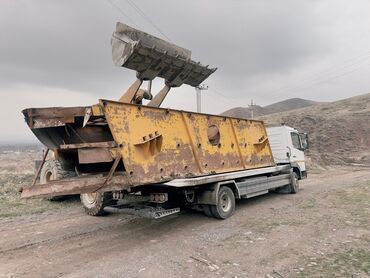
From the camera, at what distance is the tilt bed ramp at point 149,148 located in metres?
6.02

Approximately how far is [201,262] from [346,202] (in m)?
6.81

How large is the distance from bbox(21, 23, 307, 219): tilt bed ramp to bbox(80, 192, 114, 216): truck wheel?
0.09 ft

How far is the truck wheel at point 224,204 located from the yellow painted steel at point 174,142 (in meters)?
0.55

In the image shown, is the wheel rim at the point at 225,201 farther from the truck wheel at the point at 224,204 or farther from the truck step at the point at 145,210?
the truck step at the point at 145,210

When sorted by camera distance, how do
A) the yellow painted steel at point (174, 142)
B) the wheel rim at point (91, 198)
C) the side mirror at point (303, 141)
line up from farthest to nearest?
the side mirror at point (303, 141) → the wheel rim at point (91, 198) → the yellow painted steel at point (174, 142)

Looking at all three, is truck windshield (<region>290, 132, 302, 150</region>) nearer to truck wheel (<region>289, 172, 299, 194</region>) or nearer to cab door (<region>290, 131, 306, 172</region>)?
cab door (<region>290, 131, 306, 172</region>)

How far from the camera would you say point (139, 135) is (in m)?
6.33

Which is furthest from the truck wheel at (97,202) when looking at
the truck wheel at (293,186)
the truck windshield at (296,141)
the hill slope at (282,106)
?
the hill slope at (282,106)

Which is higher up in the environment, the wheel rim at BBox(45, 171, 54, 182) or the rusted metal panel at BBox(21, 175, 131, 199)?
the wheel rim at BBox(45, 171, 54, 182)

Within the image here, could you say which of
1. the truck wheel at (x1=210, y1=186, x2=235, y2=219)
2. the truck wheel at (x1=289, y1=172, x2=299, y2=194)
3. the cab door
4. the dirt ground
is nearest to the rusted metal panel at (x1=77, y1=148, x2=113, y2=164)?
the dirt ground

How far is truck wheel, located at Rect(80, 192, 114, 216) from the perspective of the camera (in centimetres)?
868

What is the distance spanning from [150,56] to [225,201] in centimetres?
417

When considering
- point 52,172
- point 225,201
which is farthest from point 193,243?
point 52,172

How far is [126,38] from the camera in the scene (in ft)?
24.8
